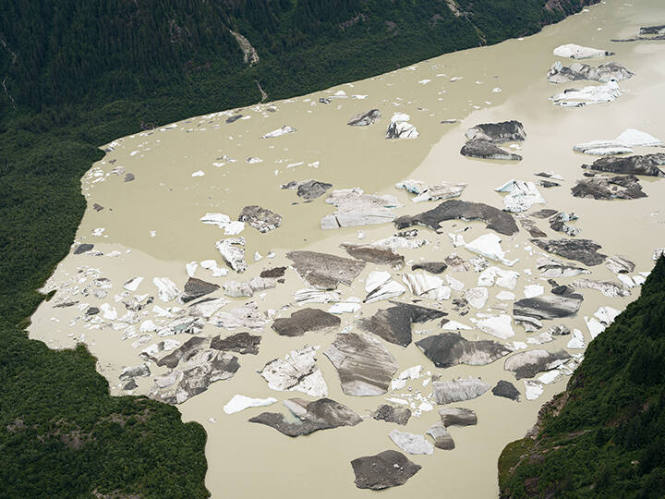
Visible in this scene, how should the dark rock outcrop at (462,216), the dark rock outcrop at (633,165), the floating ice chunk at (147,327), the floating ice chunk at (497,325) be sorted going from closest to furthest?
the floating ice chunk at (497,325), the floating ice chunk at (147,327), the dark rock outcrop at (462,216), the dark rock outcrop at (633,165)

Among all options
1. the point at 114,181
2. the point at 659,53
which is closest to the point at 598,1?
the point at 659,53

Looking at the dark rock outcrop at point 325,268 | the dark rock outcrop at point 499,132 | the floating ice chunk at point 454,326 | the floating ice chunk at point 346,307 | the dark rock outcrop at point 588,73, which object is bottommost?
the floating ice chunk at point 454,326

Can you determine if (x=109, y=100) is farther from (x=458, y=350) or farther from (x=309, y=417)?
(x=458, y=350)

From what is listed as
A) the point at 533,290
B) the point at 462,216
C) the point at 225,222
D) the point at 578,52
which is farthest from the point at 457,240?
the point at 578,52

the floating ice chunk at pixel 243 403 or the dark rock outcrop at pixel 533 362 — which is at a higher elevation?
the dark rock outcrop at pixel 533 362

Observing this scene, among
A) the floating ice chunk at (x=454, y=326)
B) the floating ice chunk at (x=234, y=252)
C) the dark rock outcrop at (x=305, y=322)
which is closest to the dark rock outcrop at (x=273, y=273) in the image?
the floating ice chunk at (x=234, y=252)

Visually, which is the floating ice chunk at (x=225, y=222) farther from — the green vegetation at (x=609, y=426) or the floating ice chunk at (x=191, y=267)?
the green vegetation at (x=609, y=426)

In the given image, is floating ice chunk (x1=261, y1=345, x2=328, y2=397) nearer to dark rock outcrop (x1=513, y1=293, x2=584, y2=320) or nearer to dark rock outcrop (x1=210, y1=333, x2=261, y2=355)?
dark rock outcrop (x1=210, y1=333, x2=261, y2=355)
